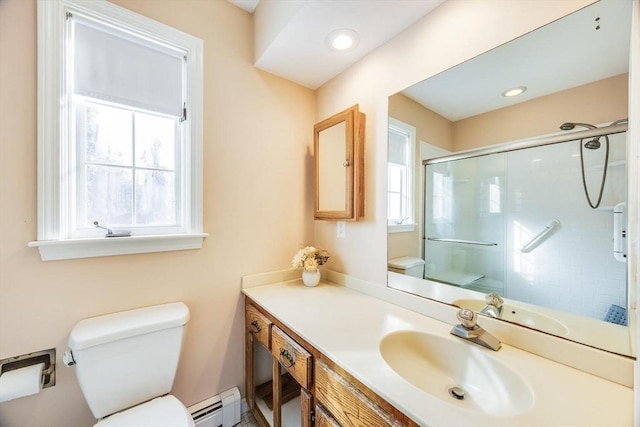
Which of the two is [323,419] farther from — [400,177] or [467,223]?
[400,177]

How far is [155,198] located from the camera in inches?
51.0

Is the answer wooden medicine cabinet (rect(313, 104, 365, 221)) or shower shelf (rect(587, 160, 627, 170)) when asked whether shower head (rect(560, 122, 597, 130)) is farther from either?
wooden medicine cabinet (rect(313, 104, 365, 221))

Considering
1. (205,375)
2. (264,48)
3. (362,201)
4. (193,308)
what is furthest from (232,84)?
(205,375)

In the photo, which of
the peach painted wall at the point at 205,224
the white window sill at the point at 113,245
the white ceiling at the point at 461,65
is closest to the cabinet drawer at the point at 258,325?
the peach painted wall at the point at 205,224

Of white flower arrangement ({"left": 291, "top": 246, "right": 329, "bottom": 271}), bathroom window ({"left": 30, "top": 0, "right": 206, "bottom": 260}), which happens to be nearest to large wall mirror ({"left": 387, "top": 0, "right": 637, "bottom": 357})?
white flower arrangement ({"left": 291, "top": 246, "right": 329, "bottom": 271})

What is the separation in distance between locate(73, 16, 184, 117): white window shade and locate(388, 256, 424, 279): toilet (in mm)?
1433

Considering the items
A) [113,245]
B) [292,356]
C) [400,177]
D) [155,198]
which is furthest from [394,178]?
[113,245]

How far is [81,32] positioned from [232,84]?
0.66 meters

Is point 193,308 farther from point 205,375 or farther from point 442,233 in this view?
point 442,233

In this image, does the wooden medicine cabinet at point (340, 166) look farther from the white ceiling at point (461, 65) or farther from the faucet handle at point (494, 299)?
the faucet handle at point (494, 299)

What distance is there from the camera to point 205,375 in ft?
4.52

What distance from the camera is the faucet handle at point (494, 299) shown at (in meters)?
0.93

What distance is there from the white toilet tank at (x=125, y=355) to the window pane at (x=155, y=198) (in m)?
0.46

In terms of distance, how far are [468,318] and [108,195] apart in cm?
167
